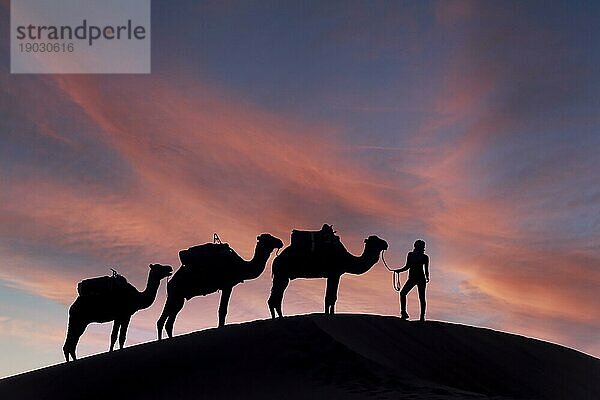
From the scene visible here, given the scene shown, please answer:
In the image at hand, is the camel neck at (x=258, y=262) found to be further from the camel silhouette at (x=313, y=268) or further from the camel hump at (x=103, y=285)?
the camel hump at (x=103, y=285)

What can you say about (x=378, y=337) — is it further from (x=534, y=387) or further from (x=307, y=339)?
(x=534, y=387)

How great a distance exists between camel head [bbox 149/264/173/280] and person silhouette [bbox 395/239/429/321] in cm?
747

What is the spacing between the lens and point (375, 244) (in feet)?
71.8

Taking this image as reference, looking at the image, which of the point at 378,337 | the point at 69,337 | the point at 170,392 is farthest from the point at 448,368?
the point at 69,337

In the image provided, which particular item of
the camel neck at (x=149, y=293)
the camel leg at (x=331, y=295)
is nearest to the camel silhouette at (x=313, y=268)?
the camel leg at (x=331, y=295)

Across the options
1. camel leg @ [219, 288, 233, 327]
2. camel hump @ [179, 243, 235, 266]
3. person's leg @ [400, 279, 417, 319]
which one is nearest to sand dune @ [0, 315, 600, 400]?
person's leg @ [400, 279, 417, 319]

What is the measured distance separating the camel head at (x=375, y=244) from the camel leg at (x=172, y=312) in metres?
5.72

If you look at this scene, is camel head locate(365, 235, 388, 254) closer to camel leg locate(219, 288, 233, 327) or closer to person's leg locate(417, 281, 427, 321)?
person's leg locate(417, 281, 427, 321)

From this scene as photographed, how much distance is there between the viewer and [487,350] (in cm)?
2044

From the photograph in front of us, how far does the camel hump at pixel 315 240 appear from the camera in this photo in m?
20.8

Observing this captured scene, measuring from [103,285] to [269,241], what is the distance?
16.7ft

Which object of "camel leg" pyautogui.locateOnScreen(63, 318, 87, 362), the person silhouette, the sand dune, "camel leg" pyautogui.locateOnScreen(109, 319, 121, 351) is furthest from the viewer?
"camel leg" pyautogui.locateOnScreen(63, 318, 87, 362)

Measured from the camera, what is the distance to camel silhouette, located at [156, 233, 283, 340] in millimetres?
21812

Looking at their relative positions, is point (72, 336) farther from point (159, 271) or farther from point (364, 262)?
point (364, 262)
